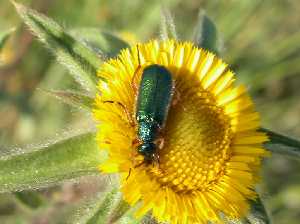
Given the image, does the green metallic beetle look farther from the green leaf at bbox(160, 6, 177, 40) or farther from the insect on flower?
the green leaf at bbox(160, 6, 177, 40)

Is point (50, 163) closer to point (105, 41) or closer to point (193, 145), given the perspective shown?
point (193, 145)

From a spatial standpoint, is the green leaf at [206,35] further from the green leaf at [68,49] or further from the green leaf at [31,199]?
the green leaf at [31,199]

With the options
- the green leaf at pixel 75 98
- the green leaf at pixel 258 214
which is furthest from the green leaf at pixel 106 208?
the green leaf at pixel 258 214

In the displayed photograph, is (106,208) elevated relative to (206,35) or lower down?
lower down

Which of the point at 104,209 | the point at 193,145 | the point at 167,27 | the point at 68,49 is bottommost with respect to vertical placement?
the point at 104,209

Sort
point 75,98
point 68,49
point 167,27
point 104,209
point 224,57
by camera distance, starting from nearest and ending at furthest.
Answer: point 104,209, point 75,98, point 68,49, point 167,27, point 224,57

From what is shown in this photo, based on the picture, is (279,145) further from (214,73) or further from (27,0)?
(27,0)

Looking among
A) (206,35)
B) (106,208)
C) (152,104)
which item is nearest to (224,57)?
(206,35)
